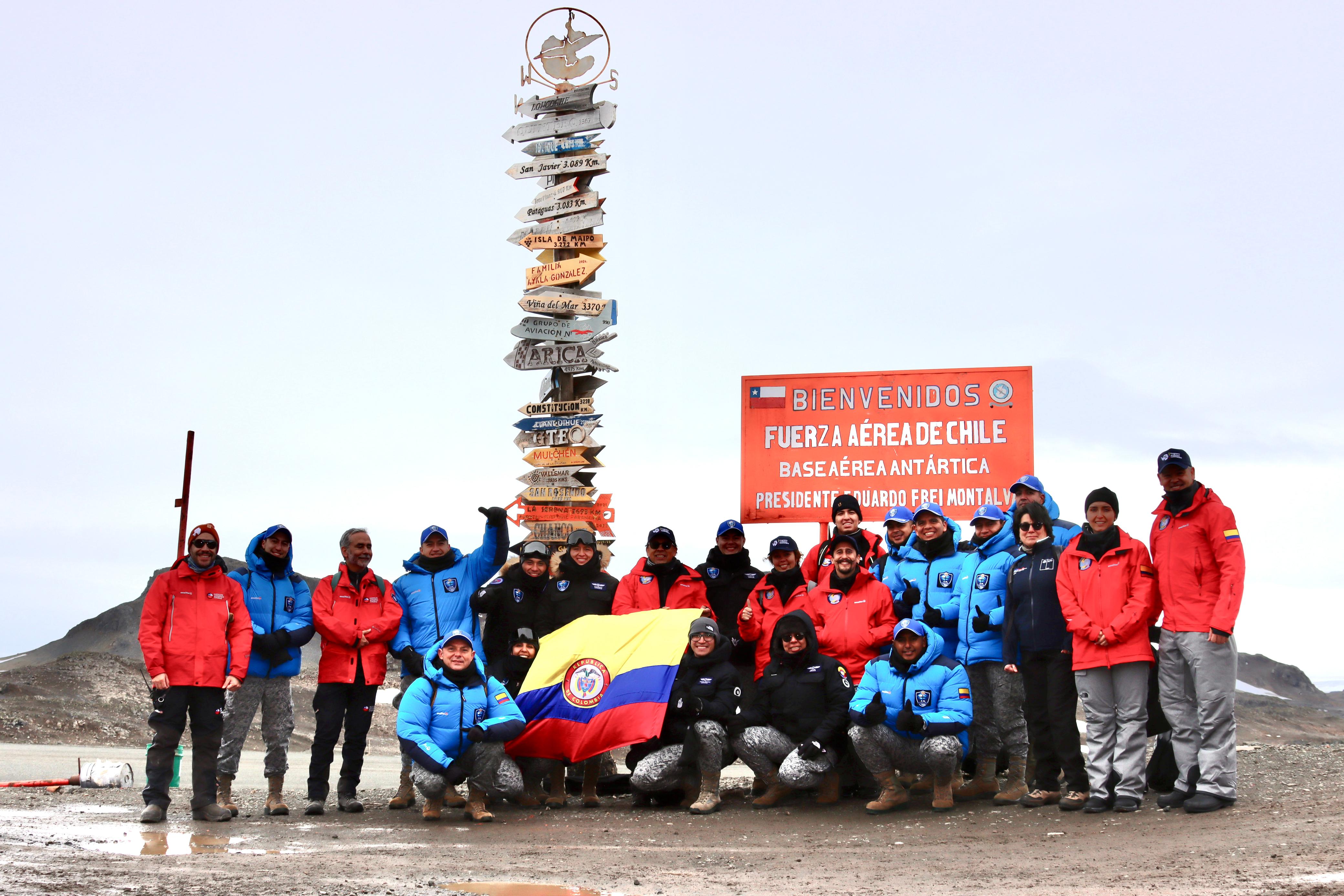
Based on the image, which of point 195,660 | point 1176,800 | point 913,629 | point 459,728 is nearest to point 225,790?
point 195,660

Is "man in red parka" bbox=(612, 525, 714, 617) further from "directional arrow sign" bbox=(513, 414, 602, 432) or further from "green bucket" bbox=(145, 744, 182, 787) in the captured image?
"directional arrow sign" bbox=(513, 414, 602, 432)

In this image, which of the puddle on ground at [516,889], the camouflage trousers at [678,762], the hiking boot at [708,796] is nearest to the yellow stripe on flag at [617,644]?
the camouflage trousers at [678,762]

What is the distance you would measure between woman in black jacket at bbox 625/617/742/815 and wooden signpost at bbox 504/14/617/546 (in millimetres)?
4141

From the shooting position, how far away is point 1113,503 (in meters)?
7.69

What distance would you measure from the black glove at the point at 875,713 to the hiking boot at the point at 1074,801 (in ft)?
3.96

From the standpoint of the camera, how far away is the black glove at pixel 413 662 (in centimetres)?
849

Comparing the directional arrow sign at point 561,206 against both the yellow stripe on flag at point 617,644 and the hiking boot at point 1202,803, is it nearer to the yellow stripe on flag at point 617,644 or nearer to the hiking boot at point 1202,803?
the yellow stripe on flag at point 617,644

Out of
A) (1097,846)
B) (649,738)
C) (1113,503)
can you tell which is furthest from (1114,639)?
(649,738)

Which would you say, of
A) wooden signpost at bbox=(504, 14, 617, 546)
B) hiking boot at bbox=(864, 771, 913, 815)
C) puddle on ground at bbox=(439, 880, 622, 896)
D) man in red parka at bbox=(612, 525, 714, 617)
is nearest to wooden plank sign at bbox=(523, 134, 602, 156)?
wooden signpost at bbox=(504, 14, 617, 546)

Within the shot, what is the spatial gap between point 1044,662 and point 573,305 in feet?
21.7

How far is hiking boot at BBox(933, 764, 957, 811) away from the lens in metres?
7.85

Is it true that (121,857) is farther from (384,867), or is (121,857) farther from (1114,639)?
(1114,639)

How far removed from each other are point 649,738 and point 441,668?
1.49 metres

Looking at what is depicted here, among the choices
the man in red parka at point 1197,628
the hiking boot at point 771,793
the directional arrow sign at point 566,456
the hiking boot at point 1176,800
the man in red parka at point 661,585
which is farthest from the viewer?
the directional arrow sign at point 566,456
